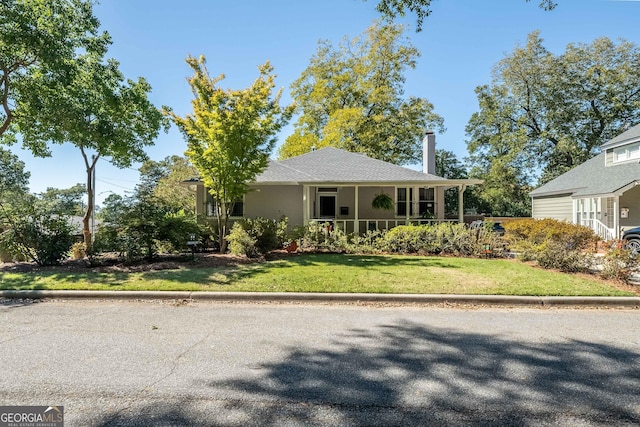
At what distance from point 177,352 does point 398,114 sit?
30.0 metres

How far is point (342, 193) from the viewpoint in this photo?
1702 centimetres

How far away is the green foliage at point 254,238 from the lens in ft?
34.2

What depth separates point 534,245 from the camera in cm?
1009

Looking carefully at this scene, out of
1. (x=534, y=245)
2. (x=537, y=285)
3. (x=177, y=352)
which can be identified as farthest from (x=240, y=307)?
(x=534, y=245)

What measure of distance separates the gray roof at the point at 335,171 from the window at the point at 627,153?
11851 millimetres

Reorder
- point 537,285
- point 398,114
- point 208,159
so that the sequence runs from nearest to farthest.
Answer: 1. point 537,285
2. point 208,159
3. point 398,114

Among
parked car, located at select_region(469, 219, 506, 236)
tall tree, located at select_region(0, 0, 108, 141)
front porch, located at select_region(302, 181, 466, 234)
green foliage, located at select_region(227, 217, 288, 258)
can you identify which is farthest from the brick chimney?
tall tree, located at select_region(0, 0, 108, 141)

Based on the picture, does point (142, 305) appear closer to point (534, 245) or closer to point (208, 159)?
point (208, 159)

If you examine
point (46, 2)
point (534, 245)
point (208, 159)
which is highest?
point (46, 2)

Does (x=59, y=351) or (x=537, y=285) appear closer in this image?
(x=59, y=351)

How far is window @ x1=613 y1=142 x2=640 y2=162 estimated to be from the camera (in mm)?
19016

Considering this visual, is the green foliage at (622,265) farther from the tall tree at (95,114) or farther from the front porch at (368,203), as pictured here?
the tall tree at (95,114)

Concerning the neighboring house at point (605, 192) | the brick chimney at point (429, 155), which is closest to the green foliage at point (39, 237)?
the brick chimney at point (429, 155)

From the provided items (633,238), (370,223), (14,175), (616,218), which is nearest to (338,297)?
(370,223)
